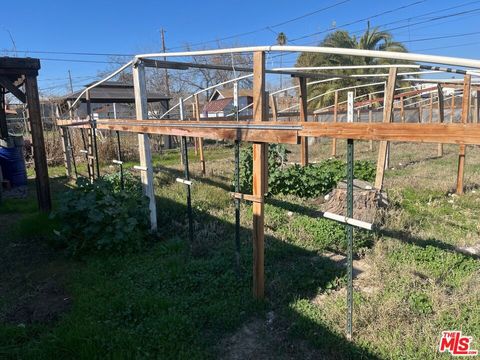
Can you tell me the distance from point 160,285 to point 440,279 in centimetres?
262

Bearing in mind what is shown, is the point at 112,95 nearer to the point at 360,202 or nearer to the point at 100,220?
the point at 100,220

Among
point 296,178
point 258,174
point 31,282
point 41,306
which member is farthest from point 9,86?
point 258,174

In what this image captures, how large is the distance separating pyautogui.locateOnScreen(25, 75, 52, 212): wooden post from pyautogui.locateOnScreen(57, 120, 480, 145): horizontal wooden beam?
2.91m

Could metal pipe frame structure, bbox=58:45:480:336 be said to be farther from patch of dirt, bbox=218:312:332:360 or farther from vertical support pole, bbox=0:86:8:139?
vertical support pole, bbox=0:86:8:139

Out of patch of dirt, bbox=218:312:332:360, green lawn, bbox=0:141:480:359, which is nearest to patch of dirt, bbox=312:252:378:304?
green lawn, bbox=0:141:480:359

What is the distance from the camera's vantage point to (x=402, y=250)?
4.05 metres

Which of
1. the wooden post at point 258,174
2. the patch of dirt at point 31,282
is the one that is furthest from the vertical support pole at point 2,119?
the wooden post at point 258,174

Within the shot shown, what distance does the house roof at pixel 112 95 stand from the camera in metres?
18.1

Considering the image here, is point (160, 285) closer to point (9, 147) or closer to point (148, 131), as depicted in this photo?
point (148, 131)

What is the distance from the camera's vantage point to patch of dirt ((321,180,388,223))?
16.7 feet

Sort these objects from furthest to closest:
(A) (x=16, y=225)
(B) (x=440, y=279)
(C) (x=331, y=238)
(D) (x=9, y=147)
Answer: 1. (D) (x=9, y=147)
2. (A) (x=16, y=225)
3. (C) (x=331, y=238)
4. (B) (x=440, y=279)

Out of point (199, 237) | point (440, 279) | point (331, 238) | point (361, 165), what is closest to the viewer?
point (440, 279)

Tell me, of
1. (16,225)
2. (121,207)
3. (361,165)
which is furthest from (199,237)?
(361,165)

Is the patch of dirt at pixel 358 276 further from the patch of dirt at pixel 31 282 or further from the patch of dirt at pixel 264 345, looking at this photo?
the patch of dirt at pixel 31 282
